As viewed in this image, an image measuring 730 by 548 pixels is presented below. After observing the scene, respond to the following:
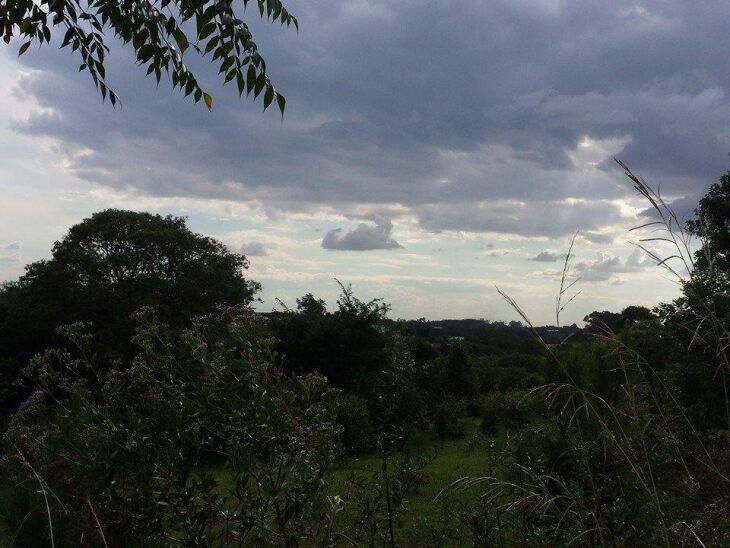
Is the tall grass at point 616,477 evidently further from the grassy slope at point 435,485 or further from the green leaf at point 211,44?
the green leaf at point 211,44

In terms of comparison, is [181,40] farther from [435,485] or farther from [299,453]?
[435,485]

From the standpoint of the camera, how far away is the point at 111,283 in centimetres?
2117

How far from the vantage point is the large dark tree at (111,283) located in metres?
20.6

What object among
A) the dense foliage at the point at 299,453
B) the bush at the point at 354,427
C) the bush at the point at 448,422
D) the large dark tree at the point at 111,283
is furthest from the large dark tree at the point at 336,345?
the dense foliage at the point at 299,453

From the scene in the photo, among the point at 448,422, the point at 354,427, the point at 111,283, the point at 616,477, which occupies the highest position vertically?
the point at 111,283

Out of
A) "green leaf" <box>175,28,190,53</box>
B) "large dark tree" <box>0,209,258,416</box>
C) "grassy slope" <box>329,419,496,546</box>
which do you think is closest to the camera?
"grassy slope" <box>329,419,496,546</box>

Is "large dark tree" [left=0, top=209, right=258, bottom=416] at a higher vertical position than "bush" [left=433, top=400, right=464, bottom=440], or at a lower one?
higher

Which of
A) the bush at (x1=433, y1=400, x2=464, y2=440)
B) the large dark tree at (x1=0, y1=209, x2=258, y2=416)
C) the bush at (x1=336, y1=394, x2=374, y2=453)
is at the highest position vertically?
the large dark tree at (x1=0, y1=209, x2=258, y2=416)

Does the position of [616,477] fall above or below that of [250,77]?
below

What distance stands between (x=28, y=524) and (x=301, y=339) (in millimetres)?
12464

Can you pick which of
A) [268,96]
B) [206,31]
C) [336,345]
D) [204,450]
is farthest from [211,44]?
[336,345]

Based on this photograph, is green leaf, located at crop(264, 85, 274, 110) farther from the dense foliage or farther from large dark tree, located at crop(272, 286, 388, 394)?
large dark tree, located at crop(272, 286, 388, 394)

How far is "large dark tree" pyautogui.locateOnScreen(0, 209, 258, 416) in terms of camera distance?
813 inches

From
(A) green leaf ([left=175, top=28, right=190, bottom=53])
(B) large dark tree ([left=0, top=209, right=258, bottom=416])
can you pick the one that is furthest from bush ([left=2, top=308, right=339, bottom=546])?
(B) large dark tree ([left=0, top=209, right=258, bottom=416])
